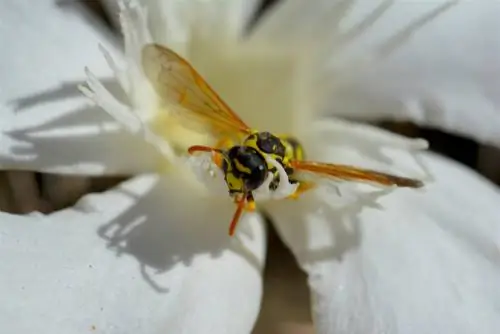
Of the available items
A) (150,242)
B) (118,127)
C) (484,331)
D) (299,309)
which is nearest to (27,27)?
(118,127)

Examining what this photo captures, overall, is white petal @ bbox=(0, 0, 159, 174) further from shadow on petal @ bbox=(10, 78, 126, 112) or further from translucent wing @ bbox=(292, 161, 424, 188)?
translucent wing @ bbox=(292, 161, 424, 188)

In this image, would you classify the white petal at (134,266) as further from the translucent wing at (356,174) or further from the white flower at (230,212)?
the translucent wing at (356,174)

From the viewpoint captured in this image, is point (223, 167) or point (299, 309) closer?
point (223, 167)

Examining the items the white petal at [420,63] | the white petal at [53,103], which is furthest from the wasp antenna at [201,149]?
the white petal at [420,63]

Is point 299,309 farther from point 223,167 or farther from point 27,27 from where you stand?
point 27,27

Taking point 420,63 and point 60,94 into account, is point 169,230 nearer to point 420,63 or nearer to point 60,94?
point 60,94

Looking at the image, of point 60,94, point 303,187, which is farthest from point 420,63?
point 60,94
